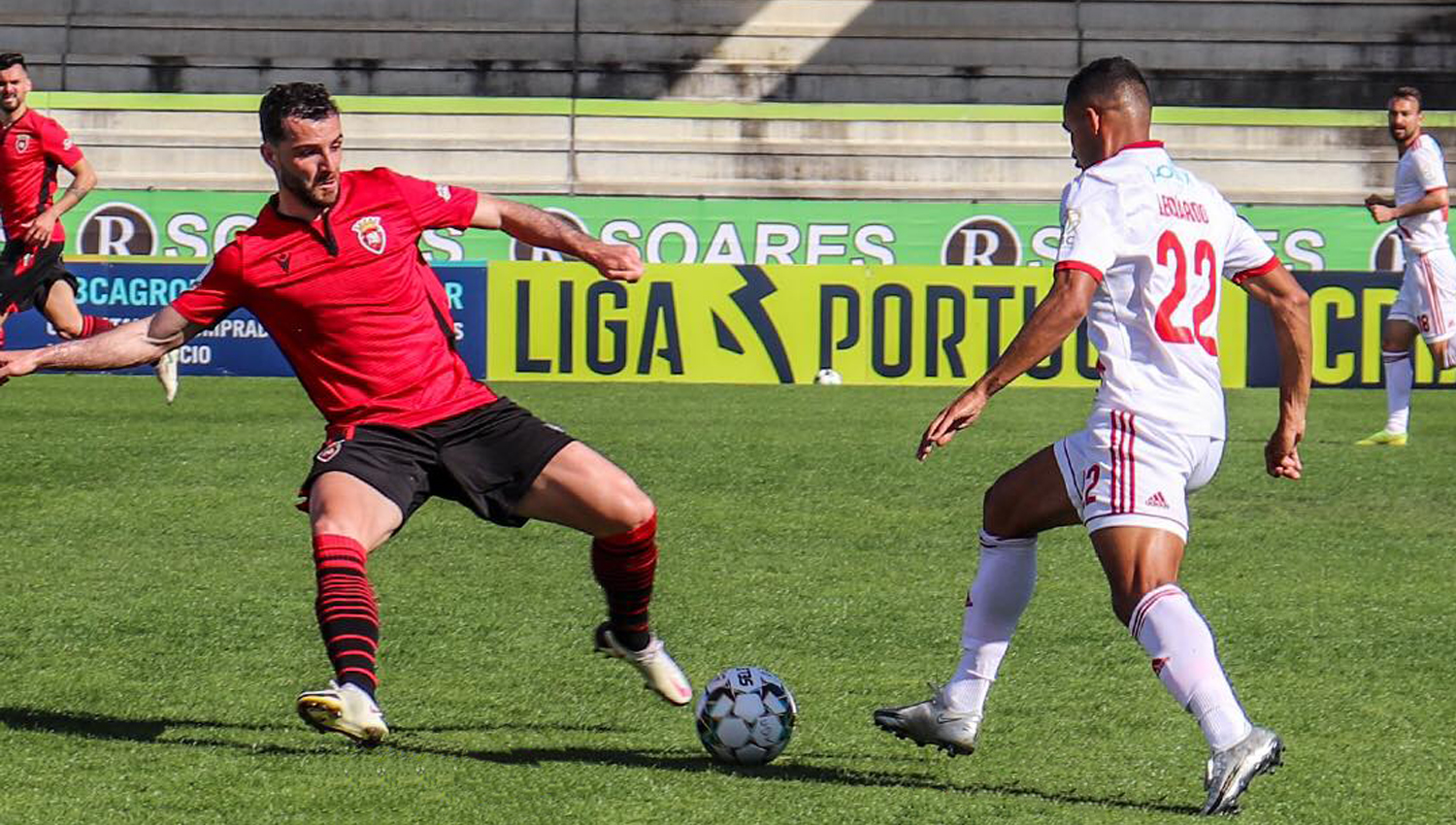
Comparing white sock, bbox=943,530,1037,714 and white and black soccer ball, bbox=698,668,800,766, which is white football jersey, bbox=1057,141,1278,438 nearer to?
white sock, bbox=943,530,1037,714

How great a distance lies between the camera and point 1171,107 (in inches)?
992

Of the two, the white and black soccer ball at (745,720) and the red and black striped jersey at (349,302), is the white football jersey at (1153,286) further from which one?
the red and black striped jersey at (349,302)

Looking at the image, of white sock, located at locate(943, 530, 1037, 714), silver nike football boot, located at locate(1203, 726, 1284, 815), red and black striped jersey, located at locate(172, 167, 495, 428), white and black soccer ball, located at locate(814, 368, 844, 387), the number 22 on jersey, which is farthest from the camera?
white and black soccer ball, located at locate(814, 368, 844, 387)

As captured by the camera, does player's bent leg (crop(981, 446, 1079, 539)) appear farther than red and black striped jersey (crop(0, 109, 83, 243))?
No

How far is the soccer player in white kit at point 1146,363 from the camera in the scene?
4.66 meters

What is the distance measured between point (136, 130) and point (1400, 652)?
20137 mm

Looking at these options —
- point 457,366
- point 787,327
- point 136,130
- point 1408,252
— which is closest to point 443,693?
point 457,366

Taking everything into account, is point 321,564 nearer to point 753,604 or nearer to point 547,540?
point 753,604

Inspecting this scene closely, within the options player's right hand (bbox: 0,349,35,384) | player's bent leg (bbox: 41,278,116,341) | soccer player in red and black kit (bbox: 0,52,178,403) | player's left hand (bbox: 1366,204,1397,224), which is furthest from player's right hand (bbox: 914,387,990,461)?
player's bent leg (bbox: 41,278,116,341)

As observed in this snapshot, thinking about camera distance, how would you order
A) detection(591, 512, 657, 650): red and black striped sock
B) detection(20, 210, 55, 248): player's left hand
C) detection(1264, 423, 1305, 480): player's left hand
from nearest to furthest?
detection(1264, 423, 1305, 480): player's left hand
detection(591, 512, 657, 650): red and black striped sock
detection(20, 210, 55, 248): player's left hand

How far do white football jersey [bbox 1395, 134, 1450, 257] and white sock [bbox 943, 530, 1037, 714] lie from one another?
8465 millimetres

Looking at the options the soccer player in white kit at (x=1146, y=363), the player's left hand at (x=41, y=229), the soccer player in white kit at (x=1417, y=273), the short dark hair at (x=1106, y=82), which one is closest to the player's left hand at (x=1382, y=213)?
the soccer player in white kit at (x=1417, y=273)

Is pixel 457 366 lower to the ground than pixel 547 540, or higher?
higher

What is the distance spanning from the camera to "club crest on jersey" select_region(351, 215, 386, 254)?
5637mm
